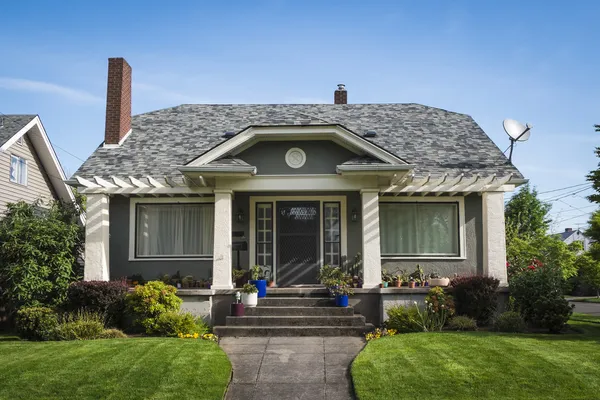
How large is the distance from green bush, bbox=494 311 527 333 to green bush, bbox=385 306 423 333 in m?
1.65

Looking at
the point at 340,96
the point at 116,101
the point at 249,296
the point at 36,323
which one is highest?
the point at 340,96

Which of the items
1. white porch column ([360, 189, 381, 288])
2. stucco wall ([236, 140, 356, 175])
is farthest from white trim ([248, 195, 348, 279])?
white porch column ([360, 189, 381, 288])

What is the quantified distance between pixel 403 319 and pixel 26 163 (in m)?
13.8

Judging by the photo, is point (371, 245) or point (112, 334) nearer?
point (112, 334)

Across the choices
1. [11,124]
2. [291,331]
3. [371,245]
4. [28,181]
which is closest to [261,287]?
[291,331]

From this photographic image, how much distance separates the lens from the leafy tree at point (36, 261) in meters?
14.0

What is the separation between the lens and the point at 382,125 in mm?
18812

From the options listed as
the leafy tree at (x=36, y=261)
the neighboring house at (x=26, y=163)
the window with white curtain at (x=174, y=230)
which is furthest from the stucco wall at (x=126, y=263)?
the neighboring house at (x=26, y=163)

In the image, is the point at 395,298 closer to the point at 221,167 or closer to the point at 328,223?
the point at 328,223

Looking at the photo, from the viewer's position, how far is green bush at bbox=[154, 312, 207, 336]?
1234 centimetres

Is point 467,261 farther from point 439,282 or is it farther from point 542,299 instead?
point 542,299

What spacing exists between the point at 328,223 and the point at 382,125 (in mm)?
4499

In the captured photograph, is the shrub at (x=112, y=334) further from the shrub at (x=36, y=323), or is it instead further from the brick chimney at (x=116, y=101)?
the brick chimney at (x=116, y=101)

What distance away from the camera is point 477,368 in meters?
9.24
